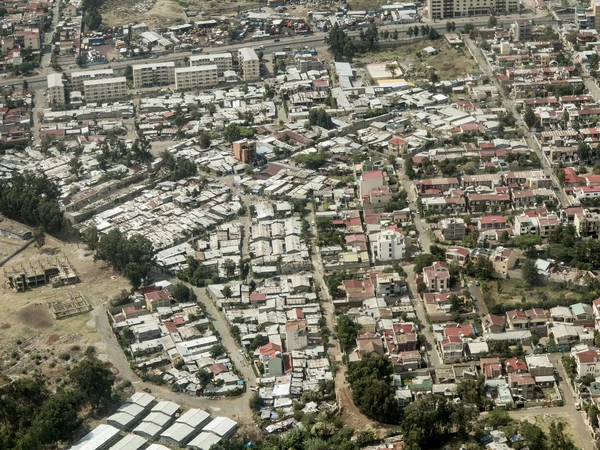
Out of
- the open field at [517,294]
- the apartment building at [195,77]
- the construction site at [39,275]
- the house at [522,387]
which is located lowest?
the house at [522,387]

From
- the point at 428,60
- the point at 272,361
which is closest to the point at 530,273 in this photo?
the point at 272,361

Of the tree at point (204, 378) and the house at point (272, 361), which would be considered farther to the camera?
the house at point (272, 361)

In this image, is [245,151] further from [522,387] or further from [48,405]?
[522,387]

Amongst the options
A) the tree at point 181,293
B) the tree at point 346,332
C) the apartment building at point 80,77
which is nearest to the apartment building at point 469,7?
the apartment building at point 80,77

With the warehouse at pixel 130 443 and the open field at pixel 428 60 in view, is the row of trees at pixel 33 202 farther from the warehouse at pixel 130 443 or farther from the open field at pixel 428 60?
the open field at pixel 428 60

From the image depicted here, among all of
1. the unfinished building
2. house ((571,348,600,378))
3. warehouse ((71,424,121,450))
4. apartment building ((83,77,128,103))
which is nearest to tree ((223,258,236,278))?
the unfinished building

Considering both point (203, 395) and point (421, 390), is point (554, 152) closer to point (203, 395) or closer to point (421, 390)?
point (421, 390)

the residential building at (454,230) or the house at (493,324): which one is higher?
the residential building at (454,230)
